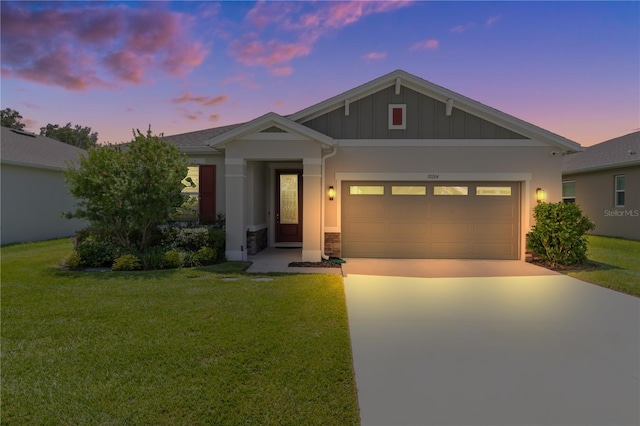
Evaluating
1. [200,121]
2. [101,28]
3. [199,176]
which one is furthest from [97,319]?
[200,121]

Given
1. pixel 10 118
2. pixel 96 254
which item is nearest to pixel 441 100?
pixel 96 254

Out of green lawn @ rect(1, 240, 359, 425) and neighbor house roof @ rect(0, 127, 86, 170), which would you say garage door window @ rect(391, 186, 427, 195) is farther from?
neighbor house roof @ rect(0, 127, 86, 170)

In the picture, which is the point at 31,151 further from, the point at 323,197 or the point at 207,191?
the point at 323,197

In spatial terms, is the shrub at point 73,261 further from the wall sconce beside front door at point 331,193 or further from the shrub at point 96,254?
the wall sconce beside front door at point 331,193

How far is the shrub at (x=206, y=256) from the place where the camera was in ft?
29.0

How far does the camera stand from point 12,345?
3.97m

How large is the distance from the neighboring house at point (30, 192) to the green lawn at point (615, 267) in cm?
1748

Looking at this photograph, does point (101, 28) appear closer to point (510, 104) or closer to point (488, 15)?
point (488, 15)

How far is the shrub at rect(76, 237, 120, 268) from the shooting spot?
857 centimetres

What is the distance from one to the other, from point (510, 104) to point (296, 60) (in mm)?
8487

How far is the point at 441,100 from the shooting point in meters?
10.1

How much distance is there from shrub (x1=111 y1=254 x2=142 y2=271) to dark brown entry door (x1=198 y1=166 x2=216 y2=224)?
2884mm

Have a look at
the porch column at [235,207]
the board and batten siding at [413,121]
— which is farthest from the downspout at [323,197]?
the porch column at [235,207]

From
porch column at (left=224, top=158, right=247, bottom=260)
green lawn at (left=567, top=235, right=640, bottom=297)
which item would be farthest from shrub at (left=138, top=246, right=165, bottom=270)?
green lawn at (left=567, top=235, right=640, bottom=297)
